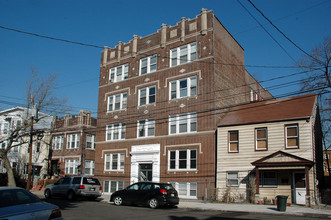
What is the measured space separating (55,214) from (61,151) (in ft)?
120

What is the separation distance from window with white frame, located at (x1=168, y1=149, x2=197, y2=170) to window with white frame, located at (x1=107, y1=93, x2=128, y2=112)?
8629 millimetres

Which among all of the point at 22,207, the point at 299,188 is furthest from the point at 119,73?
the point at 22,207

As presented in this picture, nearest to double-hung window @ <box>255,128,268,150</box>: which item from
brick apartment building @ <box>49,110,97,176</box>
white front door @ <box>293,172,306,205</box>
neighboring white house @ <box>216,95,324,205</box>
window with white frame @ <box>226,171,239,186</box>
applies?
neighboring white house @ <box>216,95,324,205</box>

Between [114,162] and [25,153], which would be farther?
[25,153]

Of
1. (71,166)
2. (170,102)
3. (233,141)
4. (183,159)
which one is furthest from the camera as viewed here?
(71,166)

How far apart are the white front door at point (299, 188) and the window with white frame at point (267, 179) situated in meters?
1.40

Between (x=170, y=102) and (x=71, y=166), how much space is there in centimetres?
1801

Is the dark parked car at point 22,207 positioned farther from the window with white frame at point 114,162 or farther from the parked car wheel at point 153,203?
the window with white frame at point 114,162

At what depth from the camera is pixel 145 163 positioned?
30766 mm

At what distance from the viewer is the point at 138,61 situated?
111 feet

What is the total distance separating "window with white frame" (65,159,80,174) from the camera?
131 feet

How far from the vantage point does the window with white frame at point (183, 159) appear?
27.5 metres

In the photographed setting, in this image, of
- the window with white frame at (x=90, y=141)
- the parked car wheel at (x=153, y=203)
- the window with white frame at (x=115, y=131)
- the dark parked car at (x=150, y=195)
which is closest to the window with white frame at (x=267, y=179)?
the dark parked car at (x=150, y=195)

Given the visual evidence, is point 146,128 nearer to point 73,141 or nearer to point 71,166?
point 73,141
